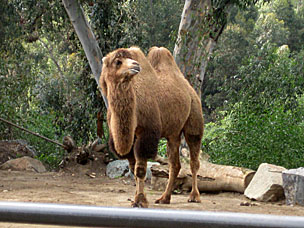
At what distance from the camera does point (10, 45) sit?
1328 cm

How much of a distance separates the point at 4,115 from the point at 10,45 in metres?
2.52

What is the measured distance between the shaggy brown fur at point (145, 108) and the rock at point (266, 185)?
47.2 inches

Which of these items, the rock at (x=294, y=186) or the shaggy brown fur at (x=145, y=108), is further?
the rock at (x=294, y=186)

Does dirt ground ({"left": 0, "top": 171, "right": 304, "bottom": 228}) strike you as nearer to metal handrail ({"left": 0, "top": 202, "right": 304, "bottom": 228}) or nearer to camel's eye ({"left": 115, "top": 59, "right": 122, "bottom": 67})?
camel's eye ({"left": 115, "top": 59, "right": 122, "bottom": 67})

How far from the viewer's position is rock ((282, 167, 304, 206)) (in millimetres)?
6166

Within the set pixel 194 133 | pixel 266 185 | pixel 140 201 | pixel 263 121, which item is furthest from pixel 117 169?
pixel 140 201

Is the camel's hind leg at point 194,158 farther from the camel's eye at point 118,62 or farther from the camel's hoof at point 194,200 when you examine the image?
the camel's eye at point 118,62

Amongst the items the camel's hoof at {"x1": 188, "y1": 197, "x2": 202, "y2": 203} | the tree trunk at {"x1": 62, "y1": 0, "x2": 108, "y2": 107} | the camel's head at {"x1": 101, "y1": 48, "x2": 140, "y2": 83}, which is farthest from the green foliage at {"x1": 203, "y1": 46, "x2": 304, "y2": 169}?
the camel's head at {"x1": 101, "y1": 48, "x2": 140, "y2": 83}

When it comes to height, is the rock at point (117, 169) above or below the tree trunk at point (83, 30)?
below

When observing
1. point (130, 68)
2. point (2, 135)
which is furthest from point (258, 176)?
point (2, 135)

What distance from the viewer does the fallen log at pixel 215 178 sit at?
7199 mm

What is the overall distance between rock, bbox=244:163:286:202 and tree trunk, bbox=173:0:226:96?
3.50 m

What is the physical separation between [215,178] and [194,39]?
364 centimetres

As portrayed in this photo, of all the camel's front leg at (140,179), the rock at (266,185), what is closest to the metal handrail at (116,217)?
the camel's front leg at (140,179)
